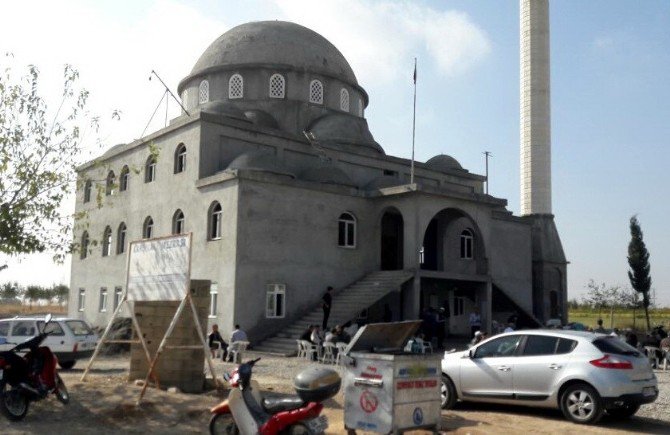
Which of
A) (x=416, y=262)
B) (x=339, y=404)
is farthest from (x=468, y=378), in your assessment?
(x=416, y=262)

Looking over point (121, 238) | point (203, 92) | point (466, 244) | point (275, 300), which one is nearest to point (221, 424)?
point (275, 300)

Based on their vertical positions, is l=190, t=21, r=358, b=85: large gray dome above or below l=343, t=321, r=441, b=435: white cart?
above

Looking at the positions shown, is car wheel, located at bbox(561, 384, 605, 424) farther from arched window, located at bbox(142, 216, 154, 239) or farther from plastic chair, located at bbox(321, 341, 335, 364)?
arched window, located at bbox(142, 216, 154, 239)

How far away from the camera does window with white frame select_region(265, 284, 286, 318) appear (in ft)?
80.4

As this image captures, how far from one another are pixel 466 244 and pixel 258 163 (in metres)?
11.5

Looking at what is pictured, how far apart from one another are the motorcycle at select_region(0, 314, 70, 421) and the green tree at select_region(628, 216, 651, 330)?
47054 mm

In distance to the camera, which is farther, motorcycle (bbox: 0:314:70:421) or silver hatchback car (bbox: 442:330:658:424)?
silver hatchback car (bbox: 442:330:658:424)

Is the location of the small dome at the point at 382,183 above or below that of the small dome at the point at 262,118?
below

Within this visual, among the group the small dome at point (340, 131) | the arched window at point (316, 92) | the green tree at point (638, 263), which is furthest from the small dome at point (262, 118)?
the green tree at point (638, 263)

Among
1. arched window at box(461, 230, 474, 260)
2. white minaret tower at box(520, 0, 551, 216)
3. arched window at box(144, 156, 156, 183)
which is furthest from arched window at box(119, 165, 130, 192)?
white minaret tower at box(520, 0, 551, 216)

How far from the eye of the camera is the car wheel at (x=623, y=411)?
10561 mm

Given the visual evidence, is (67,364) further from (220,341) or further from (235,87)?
(235,87)

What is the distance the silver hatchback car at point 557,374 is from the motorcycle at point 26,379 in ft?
20.8

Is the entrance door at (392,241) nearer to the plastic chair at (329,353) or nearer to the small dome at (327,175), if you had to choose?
the small dome at (327,175)
